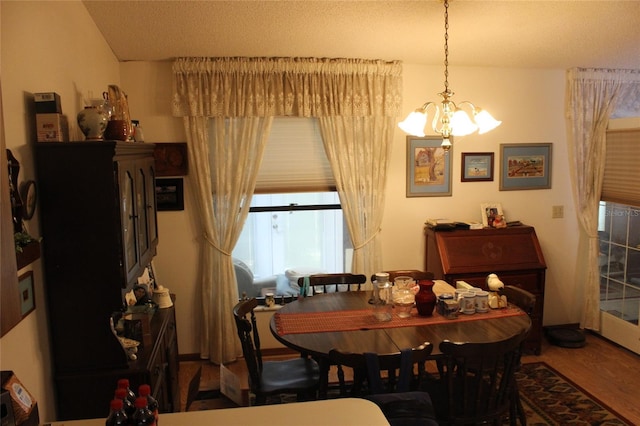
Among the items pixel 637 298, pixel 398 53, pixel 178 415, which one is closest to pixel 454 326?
pixel 178 415

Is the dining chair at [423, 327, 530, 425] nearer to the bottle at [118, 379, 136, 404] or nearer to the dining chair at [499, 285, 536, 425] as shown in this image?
the dining chair at [499, 285, 536, 425]

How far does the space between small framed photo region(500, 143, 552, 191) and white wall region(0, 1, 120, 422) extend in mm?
3584

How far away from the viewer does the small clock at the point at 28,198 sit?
1.91 metres

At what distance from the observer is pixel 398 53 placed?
154 inches

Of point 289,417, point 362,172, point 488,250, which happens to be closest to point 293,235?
point 362,172

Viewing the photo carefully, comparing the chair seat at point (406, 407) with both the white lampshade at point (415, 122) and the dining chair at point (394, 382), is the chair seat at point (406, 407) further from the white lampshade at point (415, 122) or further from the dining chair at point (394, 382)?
the white lampshade at point (415, 122)

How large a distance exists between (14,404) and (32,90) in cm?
136

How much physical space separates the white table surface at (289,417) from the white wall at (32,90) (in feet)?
1.83

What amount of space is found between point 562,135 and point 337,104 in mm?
2201

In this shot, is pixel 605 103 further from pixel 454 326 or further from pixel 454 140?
pixel 454 326

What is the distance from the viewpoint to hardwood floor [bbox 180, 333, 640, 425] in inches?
134

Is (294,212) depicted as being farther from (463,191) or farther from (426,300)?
(426,300)

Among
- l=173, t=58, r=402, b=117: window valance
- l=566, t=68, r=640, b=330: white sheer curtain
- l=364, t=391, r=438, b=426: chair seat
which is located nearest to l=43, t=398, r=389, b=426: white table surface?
l=364, t=391, r=438, b=426: chair seat

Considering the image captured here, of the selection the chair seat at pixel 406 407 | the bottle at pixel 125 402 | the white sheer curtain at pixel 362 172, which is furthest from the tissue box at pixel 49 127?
the white sheer curtain at pixel 362 172
